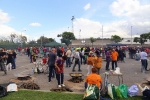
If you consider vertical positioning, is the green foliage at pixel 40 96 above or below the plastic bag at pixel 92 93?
below

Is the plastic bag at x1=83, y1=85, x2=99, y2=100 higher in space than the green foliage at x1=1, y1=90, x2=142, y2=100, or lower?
higher

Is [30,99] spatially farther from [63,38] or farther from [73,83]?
[63,38]

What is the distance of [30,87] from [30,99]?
171cm

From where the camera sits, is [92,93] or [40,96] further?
[40,96]

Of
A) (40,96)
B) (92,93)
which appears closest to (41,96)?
(40,96)

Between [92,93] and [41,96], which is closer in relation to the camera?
[92,93]

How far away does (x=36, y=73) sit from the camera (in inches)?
508

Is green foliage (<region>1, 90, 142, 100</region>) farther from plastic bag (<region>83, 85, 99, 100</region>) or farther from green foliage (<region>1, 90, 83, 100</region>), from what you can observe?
plastic bag (<region>83, 85, 99, 100</region>)

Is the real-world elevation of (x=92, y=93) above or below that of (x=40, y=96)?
above

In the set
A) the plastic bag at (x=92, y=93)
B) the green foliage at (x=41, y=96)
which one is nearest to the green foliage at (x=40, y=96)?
the green foliage at (x=41, y=96)

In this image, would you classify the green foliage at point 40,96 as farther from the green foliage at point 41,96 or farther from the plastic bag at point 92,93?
the plastic bag at point 92,93

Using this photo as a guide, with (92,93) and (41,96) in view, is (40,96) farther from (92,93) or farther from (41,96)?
(92,93)

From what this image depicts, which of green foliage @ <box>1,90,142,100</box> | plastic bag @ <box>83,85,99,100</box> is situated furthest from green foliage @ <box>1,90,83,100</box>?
plastic bag @ <box>83,85,99,100</box>

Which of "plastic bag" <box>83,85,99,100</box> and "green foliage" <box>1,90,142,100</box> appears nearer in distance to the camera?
"plastic bag" <box>83,85,99,100</box>
